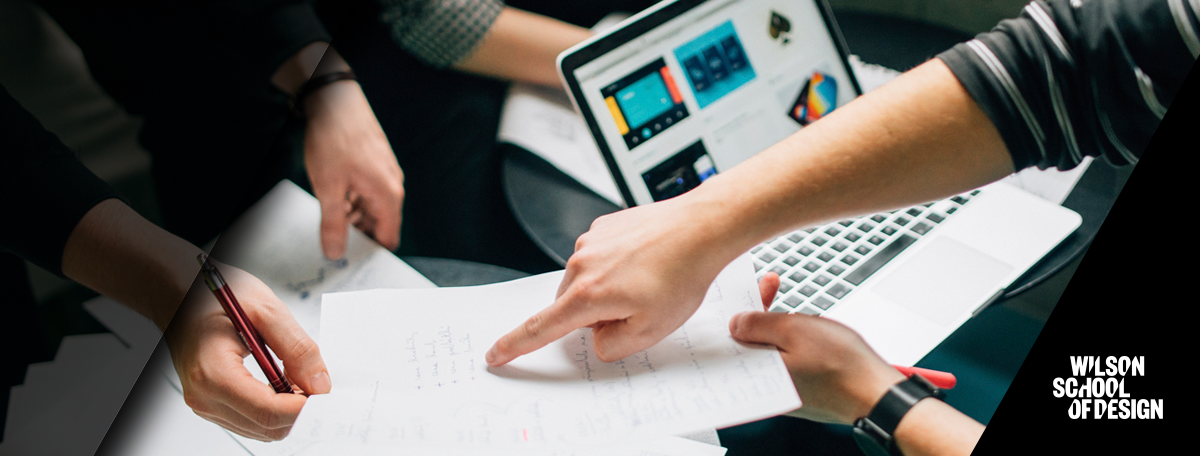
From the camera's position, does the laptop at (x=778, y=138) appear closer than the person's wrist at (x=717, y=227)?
No

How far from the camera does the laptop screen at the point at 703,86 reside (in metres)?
0.65

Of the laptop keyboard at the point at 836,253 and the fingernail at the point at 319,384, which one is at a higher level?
the fingernail at the point at 319,384

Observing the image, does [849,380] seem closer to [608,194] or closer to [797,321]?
[797,321]

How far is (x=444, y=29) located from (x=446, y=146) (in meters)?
0.15

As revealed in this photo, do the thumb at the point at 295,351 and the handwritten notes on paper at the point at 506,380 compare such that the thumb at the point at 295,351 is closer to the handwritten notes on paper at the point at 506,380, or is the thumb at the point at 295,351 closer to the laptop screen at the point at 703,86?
the handwritten notes on paper at the point at 506,380

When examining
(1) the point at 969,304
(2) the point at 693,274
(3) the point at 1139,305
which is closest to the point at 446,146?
(2) the point at 693,274

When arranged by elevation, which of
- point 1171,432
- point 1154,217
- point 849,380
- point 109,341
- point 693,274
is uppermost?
point 109,341

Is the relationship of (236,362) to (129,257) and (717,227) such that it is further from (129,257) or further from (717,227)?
(717,227)

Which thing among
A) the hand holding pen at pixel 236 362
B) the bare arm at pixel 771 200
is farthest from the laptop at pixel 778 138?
the hand holding pen at pixel 236 362

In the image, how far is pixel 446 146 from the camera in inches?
35.7

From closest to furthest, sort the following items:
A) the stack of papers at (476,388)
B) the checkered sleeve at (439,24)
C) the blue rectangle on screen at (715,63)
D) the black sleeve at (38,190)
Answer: the black sleeve at (38,190) → the stack of papers at (476,388) → the blue rectangle on screen at (715,63) → the checkered sleeve at (439,24)

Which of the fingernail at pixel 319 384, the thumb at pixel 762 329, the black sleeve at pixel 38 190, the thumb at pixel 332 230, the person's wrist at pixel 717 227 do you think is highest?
the black sleeve at pixel 38 190

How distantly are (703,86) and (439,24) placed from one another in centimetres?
38

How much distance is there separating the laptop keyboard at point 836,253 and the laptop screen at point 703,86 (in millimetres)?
119
